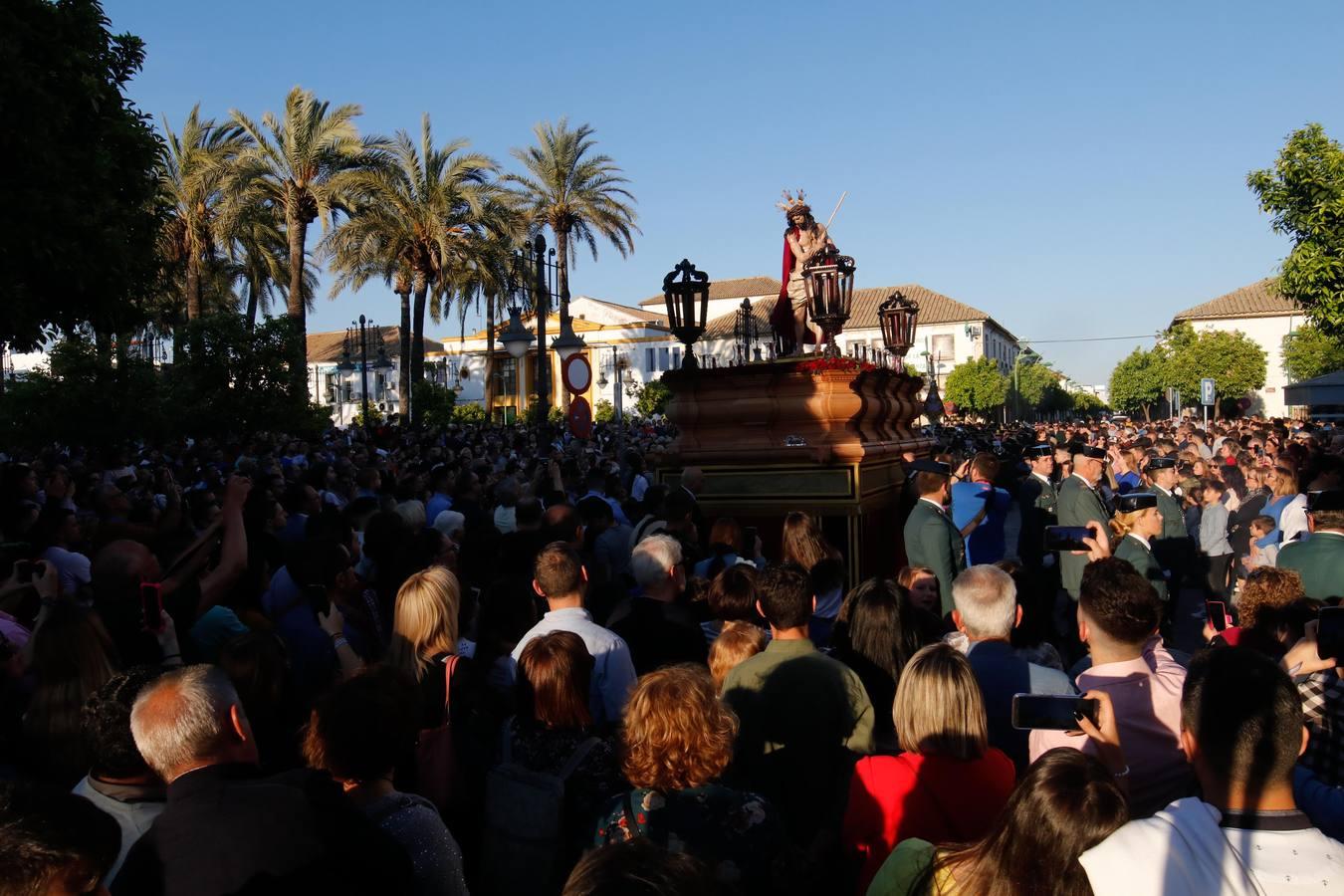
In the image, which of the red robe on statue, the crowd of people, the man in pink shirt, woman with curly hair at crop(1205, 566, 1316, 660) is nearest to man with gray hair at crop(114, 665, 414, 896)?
the crowd of people

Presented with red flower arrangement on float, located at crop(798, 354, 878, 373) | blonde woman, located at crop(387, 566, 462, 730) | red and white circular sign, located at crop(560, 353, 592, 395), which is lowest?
blonde woman, located at crop(387, 566, 462, 730)

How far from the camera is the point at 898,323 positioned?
1437 centimetres

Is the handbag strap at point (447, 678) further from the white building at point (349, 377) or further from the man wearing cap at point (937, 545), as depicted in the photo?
the white building at point (349, 377)

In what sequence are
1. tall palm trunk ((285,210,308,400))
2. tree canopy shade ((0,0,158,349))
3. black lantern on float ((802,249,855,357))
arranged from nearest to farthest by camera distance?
1. tree canopy shade ((0,0,158,349))
2. black lantern on float ((802,249,855,357))
3. tall palm trunk ((285,210,308,400))

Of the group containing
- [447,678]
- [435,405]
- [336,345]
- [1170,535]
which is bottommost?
[1170,535]

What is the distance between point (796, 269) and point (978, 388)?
63996 millimetres

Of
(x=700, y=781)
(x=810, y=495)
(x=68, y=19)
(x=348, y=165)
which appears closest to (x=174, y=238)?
(x=348, y=165)

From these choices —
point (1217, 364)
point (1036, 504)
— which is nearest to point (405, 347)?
point (1036, 504)

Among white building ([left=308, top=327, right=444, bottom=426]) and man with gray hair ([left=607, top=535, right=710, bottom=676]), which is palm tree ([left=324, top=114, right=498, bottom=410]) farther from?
white building ([left=308, top=327, right=444, bottom=426])

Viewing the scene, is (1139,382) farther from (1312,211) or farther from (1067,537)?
(1067,537)

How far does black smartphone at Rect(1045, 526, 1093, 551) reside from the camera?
6.04 meters

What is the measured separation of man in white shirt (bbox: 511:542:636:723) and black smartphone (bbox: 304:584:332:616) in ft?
3.81

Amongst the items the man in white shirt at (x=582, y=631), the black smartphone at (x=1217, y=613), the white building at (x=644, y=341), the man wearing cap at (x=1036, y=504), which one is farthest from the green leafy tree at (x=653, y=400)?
the man in white shirt at (x=582, y=631)

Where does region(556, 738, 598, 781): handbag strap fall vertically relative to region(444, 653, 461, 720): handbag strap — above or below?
below
